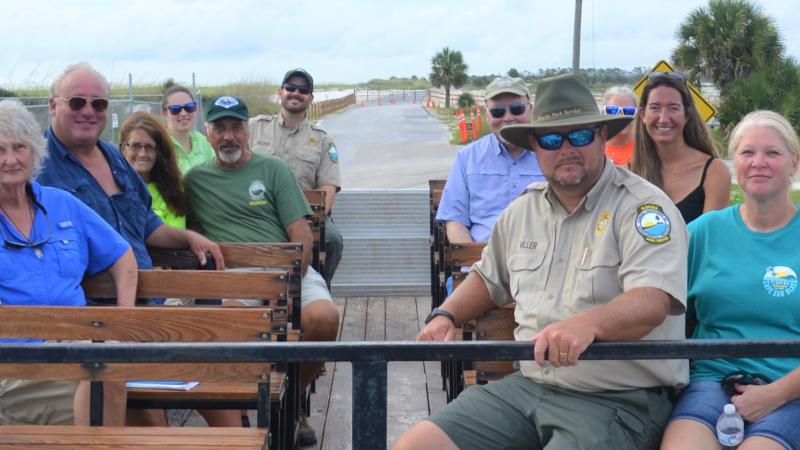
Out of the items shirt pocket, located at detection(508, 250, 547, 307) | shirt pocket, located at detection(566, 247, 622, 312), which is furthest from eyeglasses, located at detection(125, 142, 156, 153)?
shirt pocket, located at detection(566, 247, 622, 312)

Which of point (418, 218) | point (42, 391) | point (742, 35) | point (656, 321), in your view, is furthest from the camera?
point (742, 35)

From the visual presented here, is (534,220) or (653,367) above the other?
(534,220)

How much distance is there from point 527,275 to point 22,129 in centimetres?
205

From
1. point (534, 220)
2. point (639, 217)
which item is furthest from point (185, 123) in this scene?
point (639, 217)

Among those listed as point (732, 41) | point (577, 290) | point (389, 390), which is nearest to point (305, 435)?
point (389, 390)

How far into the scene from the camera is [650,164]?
4.69 meters

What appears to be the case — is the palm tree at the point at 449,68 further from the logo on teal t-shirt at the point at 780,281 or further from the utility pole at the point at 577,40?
the logo on teal t-shirt at the point at 780,281

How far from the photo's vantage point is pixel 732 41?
2378cm

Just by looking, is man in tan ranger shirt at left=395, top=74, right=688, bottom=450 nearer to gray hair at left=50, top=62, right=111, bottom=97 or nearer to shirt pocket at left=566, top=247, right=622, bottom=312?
shirt pocket at left=566, top=247, right=622, bottom=312

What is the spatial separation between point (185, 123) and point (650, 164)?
3351 mm

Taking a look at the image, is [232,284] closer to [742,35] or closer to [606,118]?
[606,118]

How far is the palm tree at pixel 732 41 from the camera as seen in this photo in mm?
23875

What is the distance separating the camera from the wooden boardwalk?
15.9ft

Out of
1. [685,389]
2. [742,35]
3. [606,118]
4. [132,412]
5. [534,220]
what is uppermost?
[742,35]
